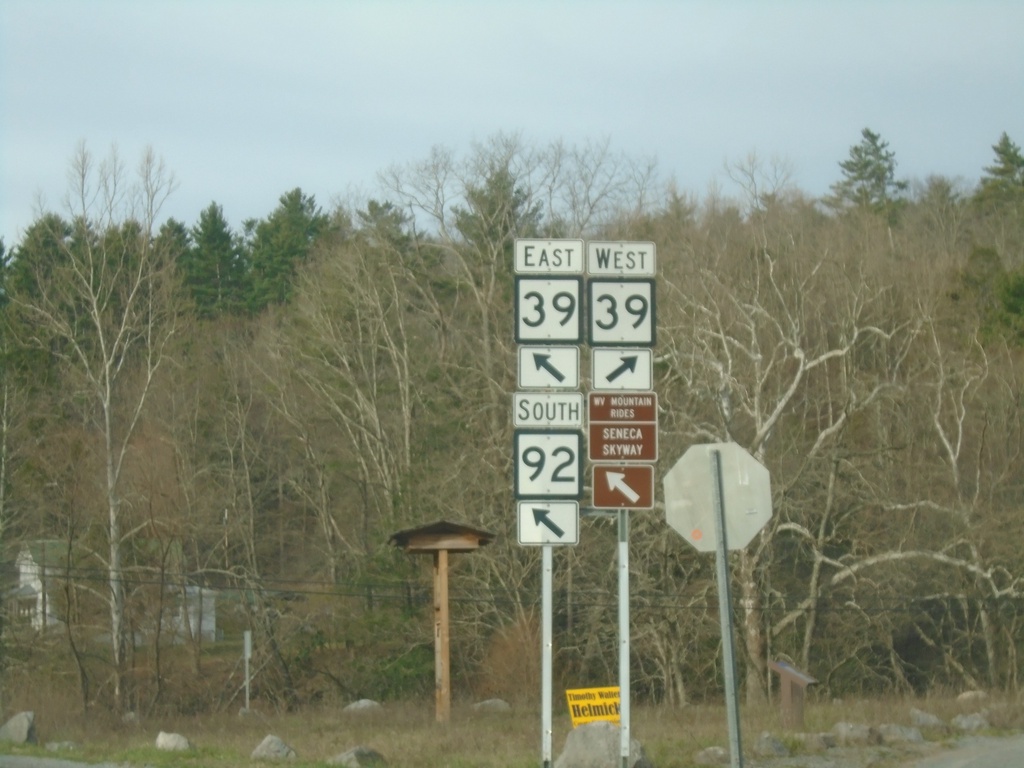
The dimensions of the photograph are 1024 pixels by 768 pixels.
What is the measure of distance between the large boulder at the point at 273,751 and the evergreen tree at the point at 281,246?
4727 cm

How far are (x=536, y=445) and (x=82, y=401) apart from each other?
37306 mm

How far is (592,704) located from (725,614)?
304 cm

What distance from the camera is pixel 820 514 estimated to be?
34844 millimetres

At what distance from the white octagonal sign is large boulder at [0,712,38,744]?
11929 mm

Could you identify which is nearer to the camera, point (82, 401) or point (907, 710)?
point (907, 710)

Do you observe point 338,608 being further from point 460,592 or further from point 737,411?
point 737,411

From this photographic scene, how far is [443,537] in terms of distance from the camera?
22.4 meters

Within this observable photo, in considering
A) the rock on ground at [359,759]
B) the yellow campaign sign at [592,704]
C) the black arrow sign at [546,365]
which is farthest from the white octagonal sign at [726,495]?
the rock on ground at [359,759]

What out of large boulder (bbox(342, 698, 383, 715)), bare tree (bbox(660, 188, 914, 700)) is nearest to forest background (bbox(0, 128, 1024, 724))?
bare tree (bbox(660, 188, 914, 700))

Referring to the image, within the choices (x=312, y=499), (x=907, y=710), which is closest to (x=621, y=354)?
(x=907, y=710)

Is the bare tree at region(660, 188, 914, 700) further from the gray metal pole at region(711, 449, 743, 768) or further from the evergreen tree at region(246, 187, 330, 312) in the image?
the evergreen tree at region(246, 187, 330, 312)

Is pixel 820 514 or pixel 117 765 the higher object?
pixel 820 514

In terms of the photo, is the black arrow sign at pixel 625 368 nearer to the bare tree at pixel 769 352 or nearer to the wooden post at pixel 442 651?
the wooden post at pixel 442 651

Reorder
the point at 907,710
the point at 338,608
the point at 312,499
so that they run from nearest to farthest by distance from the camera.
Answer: the point at 907,710 < the point at 338,608 < the point at 312,499
